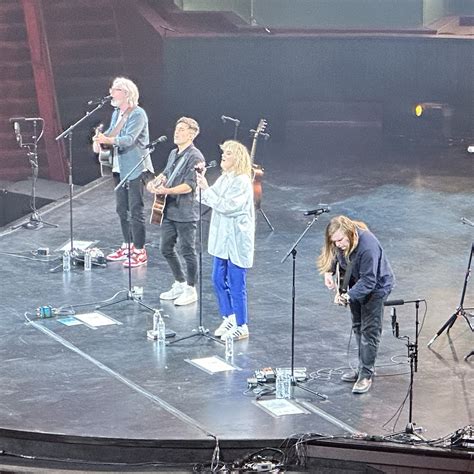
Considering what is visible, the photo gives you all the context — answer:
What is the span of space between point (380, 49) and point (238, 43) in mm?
2016

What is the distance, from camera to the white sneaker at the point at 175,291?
11.0 metres

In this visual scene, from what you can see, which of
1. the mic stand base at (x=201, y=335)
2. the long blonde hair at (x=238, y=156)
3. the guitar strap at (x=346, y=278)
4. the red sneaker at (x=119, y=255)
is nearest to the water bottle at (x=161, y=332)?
the mic stand base at (x=201, y=335)

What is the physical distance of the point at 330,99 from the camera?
62.7 feet

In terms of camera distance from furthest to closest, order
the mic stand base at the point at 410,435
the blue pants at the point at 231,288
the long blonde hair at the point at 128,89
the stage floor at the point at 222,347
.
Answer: the long blonde hair at the point at 128,89
the blue pants at the point at 231,288
the stage floor at the point at 222,347
the mic stand base at the point at 410,435

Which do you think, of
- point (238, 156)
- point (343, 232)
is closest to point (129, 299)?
point (238, 156)

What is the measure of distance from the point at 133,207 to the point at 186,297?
4.15 ft

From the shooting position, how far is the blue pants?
977 cm

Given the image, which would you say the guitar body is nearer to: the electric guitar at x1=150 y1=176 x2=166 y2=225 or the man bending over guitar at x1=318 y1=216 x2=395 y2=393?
the electric guitar at x1=150 y1=176 x2=166 y2=225

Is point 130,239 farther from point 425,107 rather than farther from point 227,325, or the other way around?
point 425,107

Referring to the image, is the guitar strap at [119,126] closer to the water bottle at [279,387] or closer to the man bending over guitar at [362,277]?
the man bending over guitar at [362,277]

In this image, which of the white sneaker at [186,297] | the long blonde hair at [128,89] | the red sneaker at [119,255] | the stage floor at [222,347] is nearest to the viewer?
the stage floor at [222,347]

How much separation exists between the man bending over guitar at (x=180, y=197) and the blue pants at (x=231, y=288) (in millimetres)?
809

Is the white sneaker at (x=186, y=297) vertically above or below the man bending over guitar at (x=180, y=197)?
below

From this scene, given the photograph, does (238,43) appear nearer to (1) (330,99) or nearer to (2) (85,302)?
(1) (330,99)
